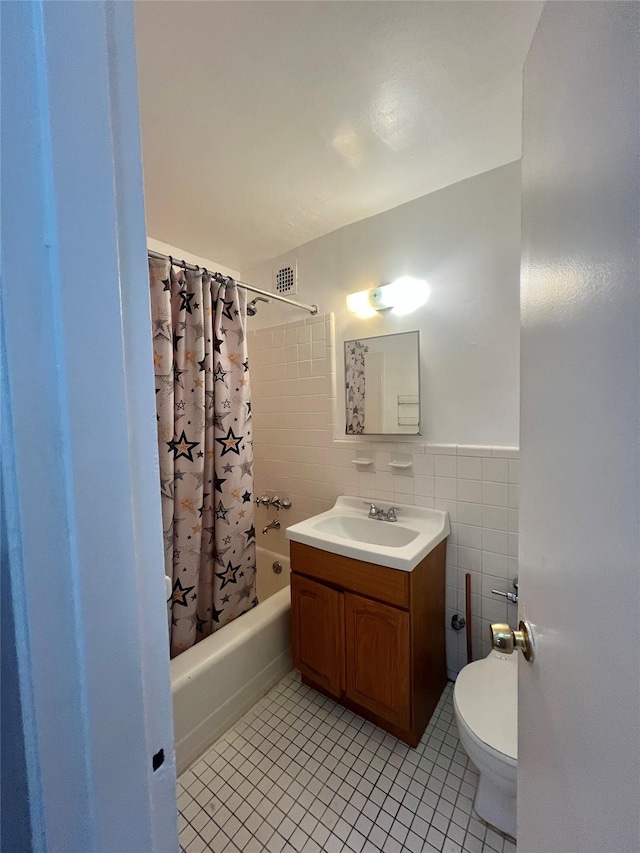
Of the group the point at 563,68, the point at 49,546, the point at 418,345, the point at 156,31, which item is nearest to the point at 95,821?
the point at 49,546

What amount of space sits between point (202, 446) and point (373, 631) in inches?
42.3

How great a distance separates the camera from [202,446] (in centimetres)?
154

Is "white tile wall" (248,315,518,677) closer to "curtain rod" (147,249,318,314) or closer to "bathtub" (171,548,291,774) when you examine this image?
"curtain rod" (147,249,318,314)

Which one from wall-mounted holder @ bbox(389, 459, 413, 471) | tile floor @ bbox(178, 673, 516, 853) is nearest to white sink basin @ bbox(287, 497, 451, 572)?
wall-mounted holder @ bbox(389, 459, 413, 471)

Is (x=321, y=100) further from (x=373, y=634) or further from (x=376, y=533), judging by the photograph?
(x=373, y=634)

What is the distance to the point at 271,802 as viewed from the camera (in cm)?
116

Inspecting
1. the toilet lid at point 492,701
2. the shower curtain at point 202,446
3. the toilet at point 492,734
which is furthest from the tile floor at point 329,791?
the shower curtain at point 202,446

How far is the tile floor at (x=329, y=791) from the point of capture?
1.05 m

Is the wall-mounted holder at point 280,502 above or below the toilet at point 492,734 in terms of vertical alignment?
above

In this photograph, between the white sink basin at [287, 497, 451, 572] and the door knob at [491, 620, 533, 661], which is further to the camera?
the white sink basin at [287, 497, 451, 572]

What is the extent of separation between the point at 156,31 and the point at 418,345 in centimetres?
139

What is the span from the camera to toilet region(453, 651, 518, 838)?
0.96m

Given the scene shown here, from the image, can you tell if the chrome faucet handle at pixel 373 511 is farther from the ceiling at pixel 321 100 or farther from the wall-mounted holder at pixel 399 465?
the ceiling at pixel 321 100

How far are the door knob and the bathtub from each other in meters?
1.17
